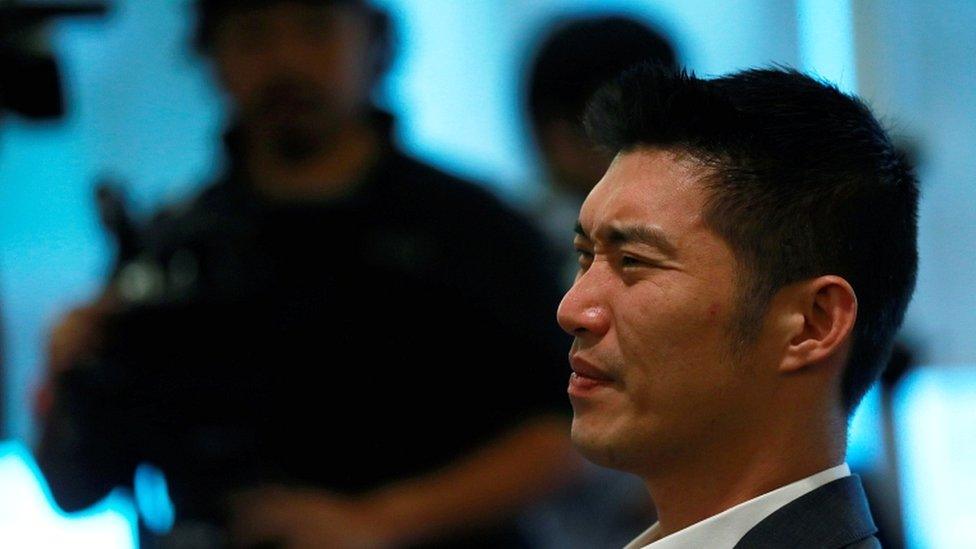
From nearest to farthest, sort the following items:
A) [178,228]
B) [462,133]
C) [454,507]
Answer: [454,507]
[178,228]
[462,133]

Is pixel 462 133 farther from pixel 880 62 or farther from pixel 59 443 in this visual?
pixel 59 443

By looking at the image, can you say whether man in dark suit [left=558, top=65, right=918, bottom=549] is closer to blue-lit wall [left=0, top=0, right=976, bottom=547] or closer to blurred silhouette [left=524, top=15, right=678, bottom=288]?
blurred silhouette [left=524, top=15, right=678, bottom=288]

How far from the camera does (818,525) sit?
1229mm

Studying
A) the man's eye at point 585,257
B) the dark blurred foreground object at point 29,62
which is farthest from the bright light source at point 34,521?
the man's eye at point 585,257

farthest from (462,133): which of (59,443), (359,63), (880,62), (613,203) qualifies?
(613,203)

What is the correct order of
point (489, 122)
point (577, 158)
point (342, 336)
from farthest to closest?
point (489, 122) → point (577, 158) → point (342, 336)

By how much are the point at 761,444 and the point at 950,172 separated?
6.93 ft

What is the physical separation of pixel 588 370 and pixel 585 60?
1454mm

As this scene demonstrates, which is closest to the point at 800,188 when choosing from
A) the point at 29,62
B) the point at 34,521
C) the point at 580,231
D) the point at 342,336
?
the point at 580,231

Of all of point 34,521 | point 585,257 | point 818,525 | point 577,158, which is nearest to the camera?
point 818,525

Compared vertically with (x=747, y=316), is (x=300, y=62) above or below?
above

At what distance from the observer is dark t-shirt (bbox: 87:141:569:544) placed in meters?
2.33

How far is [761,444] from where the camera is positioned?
4.17ft

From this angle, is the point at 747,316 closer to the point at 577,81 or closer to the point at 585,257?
the point at 585,257
